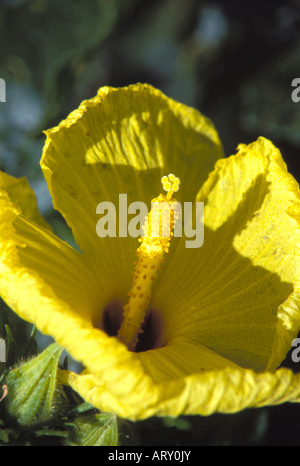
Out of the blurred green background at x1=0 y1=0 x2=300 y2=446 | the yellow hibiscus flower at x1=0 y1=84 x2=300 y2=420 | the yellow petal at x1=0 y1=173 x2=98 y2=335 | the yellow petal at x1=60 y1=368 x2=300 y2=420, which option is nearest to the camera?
the yellow petal at x1=60 y1=368 x2=300 y2=420

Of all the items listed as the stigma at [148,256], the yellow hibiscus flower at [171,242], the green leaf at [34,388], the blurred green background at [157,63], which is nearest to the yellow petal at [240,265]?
the yellow hibiscus flower at [171,242]

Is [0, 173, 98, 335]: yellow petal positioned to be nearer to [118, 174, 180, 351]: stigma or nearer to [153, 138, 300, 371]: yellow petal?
[118, 174, 180, 351]: stigma

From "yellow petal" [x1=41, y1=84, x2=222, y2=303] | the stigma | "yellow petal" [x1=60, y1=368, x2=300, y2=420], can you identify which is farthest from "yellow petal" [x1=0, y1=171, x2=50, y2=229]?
"yellow petal" [x1=60, y1=368, x2=300, y2=420]

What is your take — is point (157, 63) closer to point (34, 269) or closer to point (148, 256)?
point (148, 256)

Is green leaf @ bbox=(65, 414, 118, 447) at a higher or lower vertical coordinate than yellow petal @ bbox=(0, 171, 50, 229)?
lower

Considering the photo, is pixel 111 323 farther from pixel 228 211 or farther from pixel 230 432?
pixel 230 432

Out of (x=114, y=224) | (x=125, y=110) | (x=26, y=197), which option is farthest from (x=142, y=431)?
(x=125, y=110)
